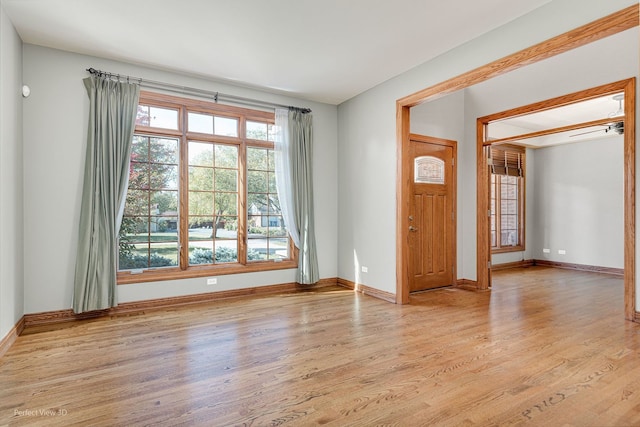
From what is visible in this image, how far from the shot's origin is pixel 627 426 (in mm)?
1820

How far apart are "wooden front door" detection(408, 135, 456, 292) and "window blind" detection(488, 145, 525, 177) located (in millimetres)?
2378

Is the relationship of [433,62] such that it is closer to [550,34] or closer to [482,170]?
[550,34]

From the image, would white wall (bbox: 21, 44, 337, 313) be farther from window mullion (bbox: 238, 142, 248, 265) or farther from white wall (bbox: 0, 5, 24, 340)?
window mullion (bbox: 238, 142, 248, 265)

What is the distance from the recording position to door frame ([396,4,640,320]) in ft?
8.34

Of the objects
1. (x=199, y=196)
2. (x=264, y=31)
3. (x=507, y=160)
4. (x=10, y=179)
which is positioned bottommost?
(x=199, y=196)

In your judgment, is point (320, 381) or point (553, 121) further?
point (553, 121)

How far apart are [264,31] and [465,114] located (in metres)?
3.72

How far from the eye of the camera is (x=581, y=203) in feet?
23.2

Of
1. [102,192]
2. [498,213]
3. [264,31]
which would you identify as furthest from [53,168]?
[498,213]

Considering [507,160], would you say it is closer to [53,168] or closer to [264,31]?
[264,31]

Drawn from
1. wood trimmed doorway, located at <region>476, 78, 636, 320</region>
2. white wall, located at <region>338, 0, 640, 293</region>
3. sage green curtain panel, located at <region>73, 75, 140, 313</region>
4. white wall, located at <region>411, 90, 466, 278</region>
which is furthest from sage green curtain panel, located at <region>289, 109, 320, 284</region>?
wood trimmed doorway, located at <region>476, 78, 636, 320</region>

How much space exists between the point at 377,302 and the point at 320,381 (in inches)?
89.9

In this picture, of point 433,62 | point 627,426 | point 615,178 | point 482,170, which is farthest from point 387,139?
point 615,178

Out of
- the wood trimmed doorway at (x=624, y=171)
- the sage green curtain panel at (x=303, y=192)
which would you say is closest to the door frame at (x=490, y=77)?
the wood trimmed doorway at (x=624, y=171)
